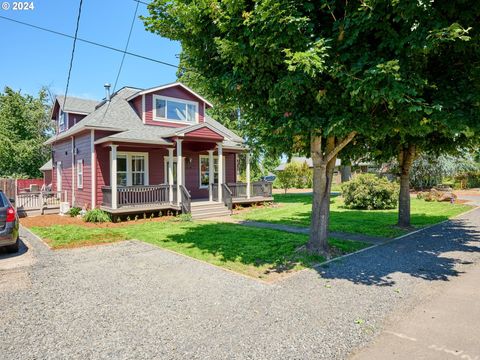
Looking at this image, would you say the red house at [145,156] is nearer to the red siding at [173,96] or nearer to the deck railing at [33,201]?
the red siding at [173,96]

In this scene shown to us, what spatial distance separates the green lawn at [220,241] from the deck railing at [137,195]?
5.85 ft

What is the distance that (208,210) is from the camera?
47.7 ft

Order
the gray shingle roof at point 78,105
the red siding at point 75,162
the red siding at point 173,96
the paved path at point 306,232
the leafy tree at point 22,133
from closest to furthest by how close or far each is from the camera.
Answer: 1. the paved path at point 306,232
2. the red siding at point 75,162
3. the red siding at point 173,96
4. the gray shingle roof at point 78,105
5. the leafy tree at point 22,133

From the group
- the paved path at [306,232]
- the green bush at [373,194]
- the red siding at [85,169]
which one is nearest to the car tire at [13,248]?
the red siding at [85,169]

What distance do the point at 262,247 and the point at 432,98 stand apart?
5180mm

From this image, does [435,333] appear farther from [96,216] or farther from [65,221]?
[65,221]

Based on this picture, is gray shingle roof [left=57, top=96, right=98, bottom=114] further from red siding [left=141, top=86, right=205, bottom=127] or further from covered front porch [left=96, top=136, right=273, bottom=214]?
covered front porch [left=96, top=136, right=273, bottom=214]

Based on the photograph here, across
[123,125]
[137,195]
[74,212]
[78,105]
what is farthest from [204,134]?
[78,105]

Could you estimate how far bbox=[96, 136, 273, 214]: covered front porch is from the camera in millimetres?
13340

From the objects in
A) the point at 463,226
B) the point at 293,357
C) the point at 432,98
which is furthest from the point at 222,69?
the point at 463,226

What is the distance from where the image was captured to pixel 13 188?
618 inches

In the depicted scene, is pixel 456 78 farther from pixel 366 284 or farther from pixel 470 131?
pixel 366 284

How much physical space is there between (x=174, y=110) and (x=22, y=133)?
27.4 m

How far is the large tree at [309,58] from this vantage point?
4.81 meters
